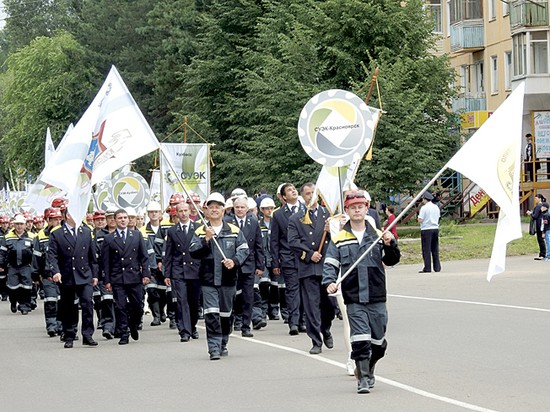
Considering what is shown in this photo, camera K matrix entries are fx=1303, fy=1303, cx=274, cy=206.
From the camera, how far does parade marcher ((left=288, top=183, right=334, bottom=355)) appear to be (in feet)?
48.7

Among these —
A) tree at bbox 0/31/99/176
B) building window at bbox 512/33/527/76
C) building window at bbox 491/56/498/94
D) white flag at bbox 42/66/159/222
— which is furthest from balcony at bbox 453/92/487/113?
white flag at bbox 42/66/159/222

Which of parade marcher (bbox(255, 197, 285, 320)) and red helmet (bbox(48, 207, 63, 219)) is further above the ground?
red helmet (bbox(48, 207, 63, 219))

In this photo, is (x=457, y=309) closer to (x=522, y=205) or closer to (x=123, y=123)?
(x=123, y=123)

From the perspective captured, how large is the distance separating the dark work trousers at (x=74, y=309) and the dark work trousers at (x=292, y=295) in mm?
2657

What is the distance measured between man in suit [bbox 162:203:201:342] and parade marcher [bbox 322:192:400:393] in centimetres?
535

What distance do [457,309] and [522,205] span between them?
3167 cm

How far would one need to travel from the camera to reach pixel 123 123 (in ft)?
53.8

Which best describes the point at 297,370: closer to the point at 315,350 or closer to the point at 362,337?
the point at 315,350

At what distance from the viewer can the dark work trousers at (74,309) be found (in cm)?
1697

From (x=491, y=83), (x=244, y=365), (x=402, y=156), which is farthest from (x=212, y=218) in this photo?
(x=491, y=83)

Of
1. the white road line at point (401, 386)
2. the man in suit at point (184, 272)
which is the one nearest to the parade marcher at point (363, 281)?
the white road line at point (401, 386)

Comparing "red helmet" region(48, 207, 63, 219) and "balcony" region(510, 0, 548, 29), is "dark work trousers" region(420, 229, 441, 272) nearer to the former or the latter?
"red helmet" region(48, 207, 63, 219)

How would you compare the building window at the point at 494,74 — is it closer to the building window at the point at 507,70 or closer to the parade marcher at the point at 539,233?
the building window at the point at 507,70

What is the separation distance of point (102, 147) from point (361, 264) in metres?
5.80
